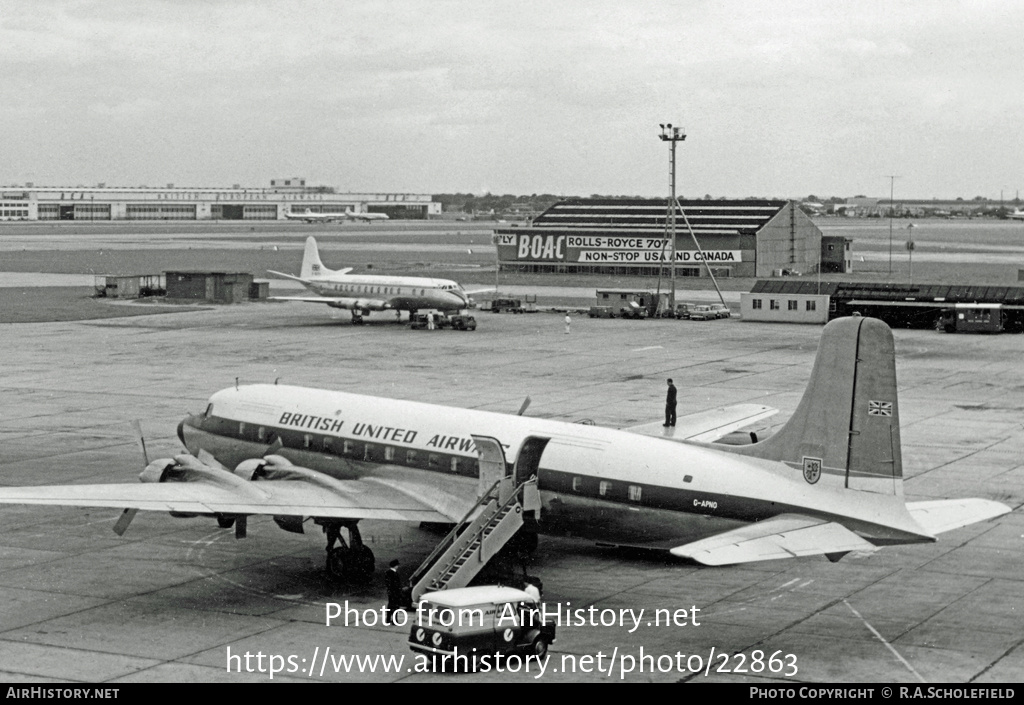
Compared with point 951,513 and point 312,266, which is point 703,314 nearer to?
point 312,266

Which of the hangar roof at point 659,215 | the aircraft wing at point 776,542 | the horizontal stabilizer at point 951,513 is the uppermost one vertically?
the hangar roof at point 659,215

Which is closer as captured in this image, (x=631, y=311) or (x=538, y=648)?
(x=538, y=648)

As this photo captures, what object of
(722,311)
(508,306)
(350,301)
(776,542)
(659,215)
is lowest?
(776,542)

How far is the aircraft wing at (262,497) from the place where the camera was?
26.2 meters

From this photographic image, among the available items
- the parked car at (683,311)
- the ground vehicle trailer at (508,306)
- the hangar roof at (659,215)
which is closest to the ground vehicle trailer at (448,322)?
the ground vehicle trailer at (508,306)

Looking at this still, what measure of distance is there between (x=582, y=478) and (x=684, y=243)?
104758mm

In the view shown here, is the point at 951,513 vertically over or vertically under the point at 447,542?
over

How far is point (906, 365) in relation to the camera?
67.2 metres

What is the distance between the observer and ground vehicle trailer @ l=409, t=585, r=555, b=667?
73.2 feet

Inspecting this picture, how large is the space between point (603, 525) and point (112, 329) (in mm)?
60993

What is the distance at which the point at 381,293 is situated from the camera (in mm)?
87750

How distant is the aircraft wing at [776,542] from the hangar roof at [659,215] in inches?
4194

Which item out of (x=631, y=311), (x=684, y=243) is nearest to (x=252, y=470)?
(x=631, y=311)

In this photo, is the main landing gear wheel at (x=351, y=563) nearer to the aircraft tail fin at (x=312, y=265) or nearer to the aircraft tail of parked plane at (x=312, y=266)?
the aircraft tail of parked plane at (x=312, y=266)
